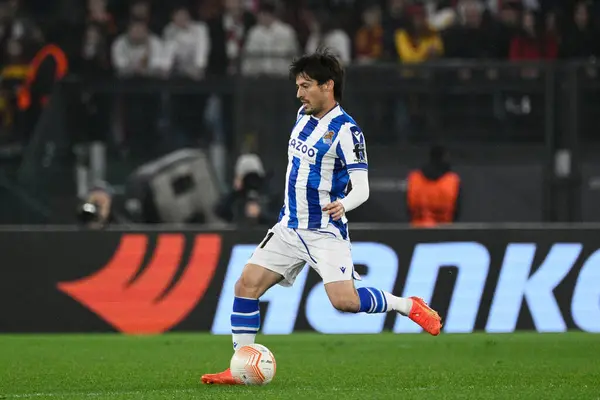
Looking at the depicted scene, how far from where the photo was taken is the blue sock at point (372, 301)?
852 cm

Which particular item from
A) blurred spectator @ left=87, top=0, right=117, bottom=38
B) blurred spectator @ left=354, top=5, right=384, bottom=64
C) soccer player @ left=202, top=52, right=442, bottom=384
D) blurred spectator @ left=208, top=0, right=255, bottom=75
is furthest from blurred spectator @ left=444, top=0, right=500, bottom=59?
soccer player @ left=202, top=52, right=442, bottom=384

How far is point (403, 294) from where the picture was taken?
13.0 metres

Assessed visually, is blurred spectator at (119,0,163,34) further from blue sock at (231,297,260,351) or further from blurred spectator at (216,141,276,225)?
blue sock at (231,297,260,351)

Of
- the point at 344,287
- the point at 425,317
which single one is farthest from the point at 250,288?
the point at 425,317

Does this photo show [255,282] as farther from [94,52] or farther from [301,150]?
[94,52]

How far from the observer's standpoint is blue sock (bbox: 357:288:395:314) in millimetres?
8523

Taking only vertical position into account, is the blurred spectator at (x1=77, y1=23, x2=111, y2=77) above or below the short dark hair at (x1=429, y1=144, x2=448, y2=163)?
above

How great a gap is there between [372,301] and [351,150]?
0.97 metres

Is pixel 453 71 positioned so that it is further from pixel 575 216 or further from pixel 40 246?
pixel 40 246

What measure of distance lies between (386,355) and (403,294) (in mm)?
2233

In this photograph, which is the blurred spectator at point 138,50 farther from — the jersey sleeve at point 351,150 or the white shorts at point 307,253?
the jersey sleeve at point 351,150

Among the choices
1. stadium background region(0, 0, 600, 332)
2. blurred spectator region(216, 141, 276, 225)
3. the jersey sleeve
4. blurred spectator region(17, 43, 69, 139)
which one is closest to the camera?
the jersey sleeve

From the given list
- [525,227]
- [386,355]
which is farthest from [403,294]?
[386,355]

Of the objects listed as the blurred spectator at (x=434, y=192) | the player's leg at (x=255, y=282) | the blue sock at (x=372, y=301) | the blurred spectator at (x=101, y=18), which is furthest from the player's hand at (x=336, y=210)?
the blurred spectator at (x=101, y=18)
